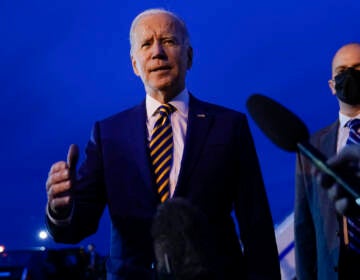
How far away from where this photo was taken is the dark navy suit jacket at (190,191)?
221cm

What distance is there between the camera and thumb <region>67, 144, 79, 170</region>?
6.09 ft

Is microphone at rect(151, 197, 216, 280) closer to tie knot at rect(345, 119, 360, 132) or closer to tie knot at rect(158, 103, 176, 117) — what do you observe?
tie knot at rect(158, 103, 176, 117)

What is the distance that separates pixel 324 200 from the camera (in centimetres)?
306

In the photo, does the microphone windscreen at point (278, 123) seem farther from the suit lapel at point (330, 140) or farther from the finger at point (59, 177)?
the suit lapel at point (330, 140)

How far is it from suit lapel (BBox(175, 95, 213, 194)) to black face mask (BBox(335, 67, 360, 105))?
1.08 m

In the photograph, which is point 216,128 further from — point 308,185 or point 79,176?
point 308,185

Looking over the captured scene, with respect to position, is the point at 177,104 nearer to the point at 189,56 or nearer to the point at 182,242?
the point at 189,56

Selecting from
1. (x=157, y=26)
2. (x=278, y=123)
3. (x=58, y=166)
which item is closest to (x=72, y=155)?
(x=58, y=166)

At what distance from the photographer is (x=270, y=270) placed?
88.9 inches

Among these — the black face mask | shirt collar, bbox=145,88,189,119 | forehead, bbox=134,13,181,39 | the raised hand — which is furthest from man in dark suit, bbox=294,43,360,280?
the raised hand

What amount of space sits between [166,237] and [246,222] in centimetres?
48

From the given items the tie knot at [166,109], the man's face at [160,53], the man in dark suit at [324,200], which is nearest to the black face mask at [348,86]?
the man in dark suit at [324,200]

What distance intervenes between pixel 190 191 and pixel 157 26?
81 cm

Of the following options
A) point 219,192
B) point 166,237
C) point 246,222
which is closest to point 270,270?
point 246,222
